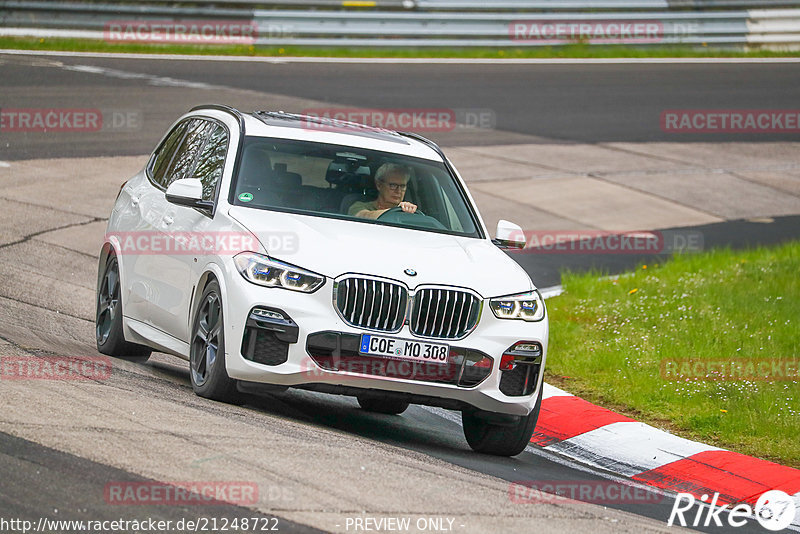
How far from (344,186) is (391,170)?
14.6 inches

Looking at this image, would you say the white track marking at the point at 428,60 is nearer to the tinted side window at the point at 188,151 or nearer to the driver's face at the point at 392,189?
the tinted side window at the point at 188,151

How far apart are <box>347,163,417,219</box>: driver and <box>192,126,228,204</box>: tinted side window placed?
906 millimetres

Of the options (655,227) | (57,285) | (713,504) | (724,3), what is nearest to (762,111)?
(724,3)

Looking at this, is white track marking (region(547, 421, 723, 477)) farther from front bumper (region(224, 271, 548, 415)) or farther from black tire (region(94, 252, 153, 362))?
black tire (region(94, 252, 153, 362))

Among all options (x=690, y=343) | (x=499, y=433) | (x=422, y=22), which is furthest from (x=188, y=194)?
(x=422, y=22)

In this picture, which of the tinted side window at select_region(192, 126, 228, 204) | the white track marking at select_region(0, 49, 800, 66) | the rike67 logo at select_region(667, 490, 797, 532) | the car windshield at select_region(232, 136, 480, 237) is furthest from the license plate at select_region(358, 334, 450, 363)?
the white track marking at select_region(0, 49, 800, 66)

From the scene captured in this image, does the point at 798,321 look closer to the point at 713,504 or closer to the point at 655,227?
the point at 713,504

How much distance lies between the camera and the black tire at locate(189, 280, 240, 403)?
7383mm

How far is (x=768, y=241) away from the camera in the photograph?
16547 mm

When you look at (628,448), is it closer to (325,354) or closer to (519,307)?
(519,307)

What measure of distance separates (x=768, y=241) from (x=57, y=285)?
9.24 meters

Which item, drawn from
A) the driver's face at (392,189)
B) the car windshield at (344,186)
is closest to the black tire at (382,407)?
the car windshield at (344,186)

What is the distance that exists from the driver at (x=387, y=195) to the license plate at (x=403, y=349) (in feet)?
4.18

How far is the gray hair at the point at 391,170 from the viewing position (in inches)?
336
